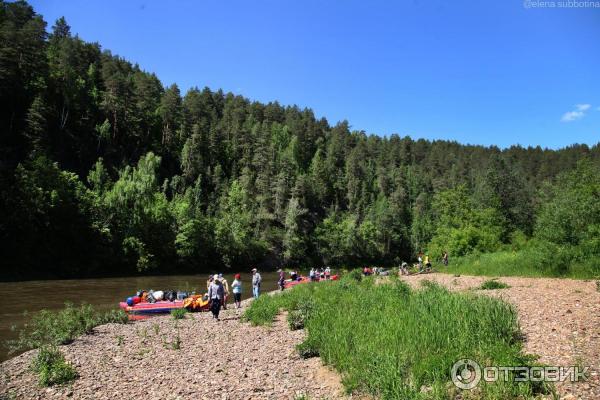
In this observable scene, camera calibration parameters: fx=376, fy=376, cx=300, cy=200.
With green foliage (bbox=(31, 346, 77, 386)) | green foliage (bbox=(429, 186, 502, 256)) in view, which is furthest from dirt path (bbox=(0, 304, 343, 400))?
green foliage (bbox=(429, 186, 502, 256))

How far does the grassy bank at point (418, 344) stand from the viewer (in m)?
6.96

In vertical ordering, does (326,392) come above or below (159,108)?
below

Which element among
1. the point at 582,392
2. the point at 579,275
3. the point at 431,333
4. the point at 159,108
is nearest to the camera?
the point at 582,392

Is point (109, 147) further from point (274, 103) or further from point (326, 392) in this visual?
point (274, 103)

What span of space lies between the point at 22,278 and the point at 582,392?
5076cm

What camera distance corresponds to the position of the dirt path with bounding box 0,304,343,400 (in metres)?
9.01

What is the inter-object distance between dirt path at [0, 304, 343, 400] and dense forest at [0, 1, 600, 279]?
20.4 meters

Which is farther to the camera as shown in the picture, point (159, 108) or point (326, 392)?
point (159, 108)

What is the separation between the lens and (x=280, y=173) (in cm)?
9012

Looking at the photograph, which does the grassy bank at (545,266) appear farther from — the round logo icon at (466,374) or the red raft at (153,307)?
the red raft at (153,307)

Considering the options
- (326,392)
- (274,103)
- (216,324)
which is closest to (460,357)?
(326,392)

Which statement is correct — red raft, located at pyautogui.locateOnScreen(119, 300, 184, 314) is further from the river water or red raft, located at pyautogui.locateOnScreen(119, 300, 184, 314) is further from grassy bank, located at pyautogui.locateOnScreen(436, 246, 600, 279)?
grassy bank, located at pyautogui.locateOnScreen(436, 246, 600, 279)

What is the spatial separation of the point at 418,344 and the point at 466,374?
1.66 metres

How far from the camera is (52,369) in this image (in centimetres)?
1041
